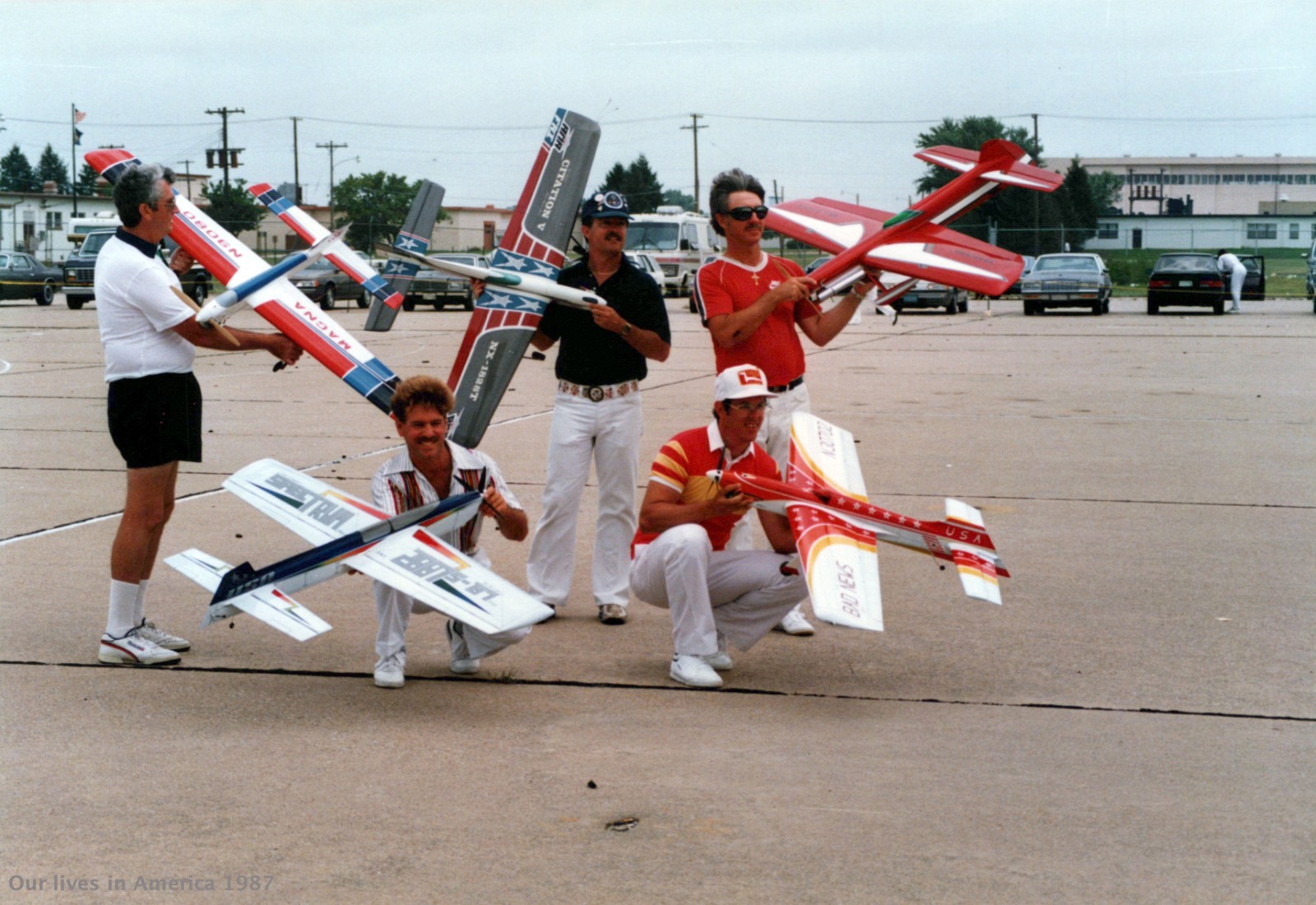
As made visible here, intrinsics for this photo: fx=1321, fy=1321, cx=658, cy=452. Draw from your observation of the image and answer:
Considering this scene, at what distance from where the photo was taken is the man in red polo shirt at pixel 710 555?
497 cm

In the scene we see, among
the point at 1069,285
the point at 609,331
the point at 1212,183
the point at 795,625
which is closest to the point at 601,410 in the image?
A: the point at 609,331

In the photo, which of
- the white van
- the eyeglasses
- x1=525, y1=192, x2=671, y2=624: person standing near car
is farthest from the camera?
the white van

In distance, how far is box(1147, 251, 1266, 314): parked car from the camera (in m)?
32.4

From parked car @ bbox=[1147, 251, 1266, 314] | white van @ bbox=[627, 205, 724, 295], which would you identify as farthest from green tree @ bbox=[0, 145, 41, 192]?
parked car @ bbox=[1147, 251, 1266, 314]

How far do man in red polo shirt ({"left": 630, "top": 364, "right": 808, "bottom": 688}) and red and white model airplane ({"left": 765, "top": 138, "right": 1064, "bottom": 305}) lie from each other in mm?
1329

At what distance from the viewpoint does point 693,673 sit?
495 cm

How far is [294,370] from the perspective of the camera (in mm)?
17781

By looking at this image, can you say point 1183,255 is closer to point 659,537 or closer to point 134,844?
point 659,537

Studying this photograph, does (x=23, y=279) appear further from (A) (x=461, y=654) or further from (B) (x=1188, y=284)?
(A) (x=461, y=654)

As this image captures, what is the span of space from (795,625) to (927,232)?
7.72ft

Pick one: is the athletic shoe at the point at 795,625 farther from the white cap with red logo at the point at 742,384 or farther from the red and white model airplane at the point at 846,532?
the white cap with red logo at the point at 742,384

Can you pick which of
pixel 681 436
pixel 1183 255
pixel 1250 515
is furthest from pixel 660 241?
pixel 681 436

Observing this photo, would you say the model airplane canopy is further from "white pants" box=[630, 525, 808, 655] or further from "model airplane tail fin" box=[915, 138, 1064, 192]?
"model airplane tail fin" box=[915, 138, 1064, 192]

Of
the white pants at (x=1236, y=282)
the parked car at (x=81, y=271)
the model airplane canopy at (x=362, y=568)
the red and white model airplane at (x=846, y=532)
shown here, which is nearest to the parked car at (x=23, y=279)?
the parked car at (x=81, y=271)
